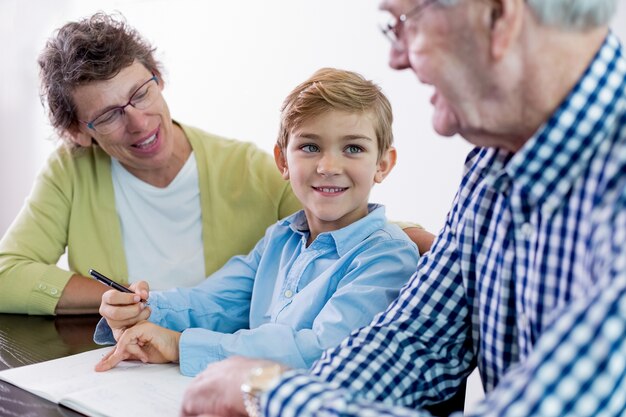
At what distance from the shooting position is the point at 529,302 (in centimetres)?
91

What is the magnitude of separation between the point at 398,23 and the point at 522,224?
12.3 inches

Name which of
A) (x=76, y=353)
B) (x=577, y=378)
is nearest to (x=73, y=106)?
(x=76, y=353)

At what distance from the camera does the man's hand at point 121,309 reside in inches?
54.9

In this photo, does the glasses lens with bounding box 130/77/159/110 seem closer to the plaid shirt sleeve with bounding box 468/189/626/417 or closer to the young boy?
the young boy

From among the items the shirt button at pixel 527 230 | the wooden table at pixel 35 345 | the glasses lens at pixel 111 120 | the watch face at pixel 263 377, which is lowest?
the wooden table at pixel 35 345

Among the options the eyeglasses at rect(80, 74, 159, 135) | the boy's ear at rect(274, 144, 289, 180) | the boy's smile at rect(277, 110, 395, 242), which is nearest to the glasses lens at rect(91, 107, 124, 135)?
the eyeglasses at rect(80, 74, 159, 135)

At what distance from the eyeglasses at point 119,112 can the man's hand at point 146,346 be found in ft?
2.18

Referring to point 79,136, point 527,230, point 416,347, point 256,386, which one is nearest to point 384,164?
point 416,347

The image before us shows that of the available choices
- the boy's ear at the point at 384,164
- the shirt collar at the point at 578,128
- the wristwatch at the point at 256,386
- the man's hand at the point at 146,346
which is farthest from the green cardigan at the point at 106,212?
the shirt collar at the point at 578,128

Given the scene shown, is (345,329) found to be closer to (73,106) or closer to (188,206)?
(188,206)

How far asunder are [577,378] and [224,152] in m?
1.45

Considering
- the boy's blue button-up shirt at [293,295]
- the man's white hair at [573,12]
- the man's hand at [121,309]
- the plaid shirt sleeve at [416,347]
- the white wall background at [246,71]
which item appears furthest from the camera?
the white wall background at [246,71]

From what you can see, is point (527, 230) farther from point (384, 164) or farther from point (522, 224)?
point (384, 164)

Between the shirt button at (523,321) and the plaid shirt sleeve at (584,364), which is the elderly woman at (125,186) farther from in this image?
the plaid shirt sleeve at (584,364)
